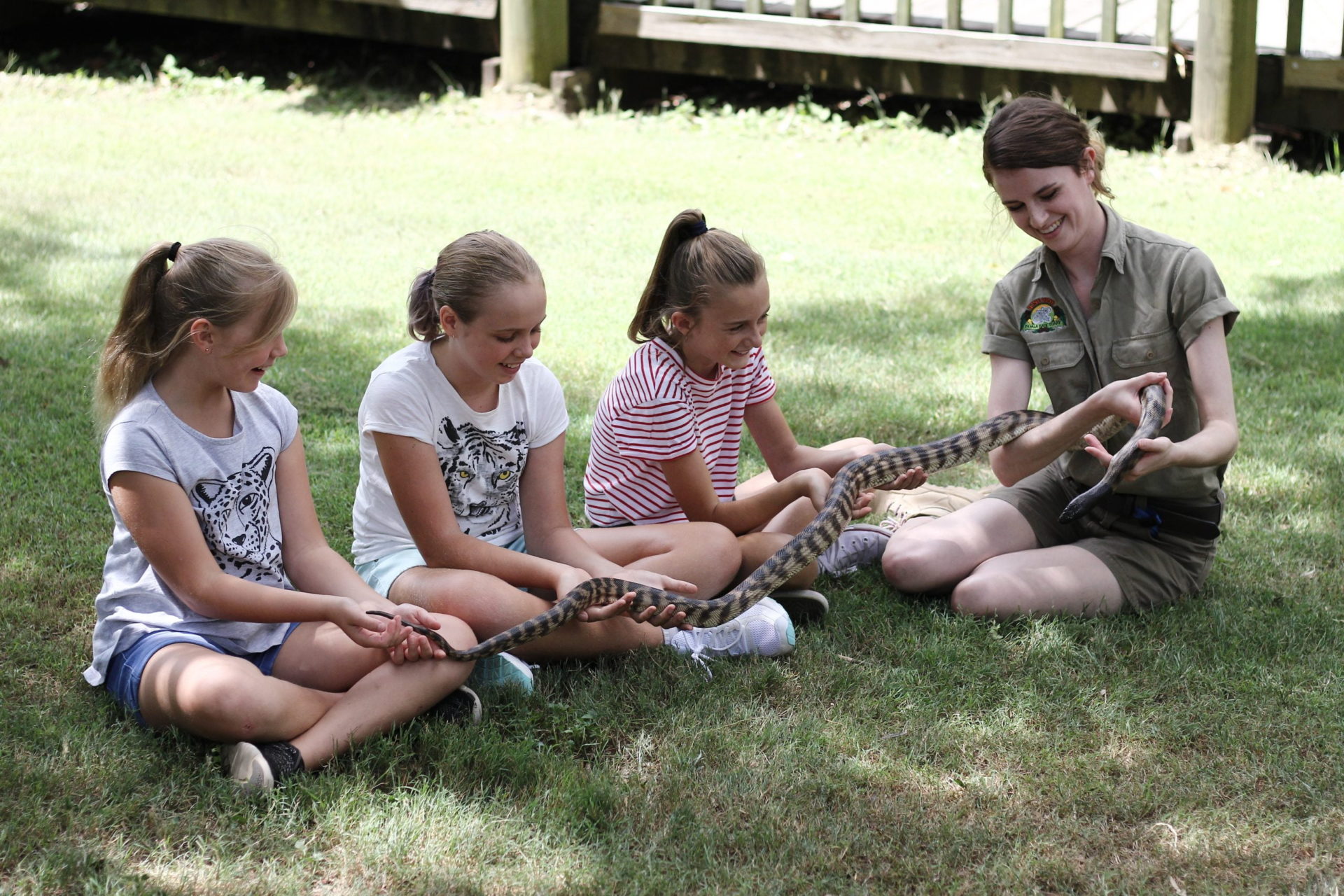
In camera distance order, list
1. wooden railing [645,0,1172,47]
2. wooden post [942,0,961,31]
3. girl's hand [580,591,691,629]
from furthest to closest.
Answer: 1. wooden post [942,0,961,31]
2. wooden railing [645,0,1172,47]
3. girl's hand [580,591,691,629]

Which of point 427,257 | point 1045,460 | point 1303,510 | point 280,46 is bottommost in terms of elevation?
point 1303,510

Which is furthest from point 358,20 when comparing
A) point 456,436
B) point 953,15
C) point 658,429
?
point 456,436

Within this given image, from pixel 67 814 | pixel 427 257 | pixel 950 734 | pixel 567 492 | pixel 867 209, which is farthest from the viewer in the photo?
pixel 867 209

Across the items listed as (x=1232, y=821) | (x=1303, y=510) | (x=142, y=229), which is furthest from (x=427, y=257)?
(x=1232, y=821)

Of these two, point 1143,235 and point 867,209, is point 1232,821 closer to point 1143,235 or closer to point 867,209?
point 1143,235

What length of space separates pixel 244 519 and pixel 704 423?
4.86 feet

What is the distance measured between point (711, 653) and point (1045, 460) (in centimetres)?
124

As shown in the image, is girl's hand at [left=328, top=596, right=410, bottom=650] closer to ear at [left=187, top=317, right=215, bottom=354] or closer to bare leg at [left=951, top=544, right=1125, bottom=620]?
ear at [left=187, top=317, right=215, bottom=354]

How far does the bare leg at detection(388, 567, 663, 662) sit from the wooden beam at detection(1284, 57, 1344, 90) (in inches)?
311

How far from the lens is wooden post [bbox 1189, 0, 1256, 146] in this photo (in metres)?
9.12

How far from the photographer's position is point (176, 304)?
3.27 metres

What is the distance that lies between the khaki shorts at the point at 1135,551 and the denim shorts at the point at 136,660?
256 centimetres

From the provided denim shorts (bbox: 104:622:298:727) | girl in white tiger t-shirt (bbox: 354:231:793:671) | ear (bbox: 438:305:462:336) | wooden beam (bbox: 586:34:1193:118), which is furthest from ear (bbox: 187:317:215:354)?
wooden beam (bbox: 586:34:1193:118)

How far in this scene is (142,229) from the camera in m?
8.20
